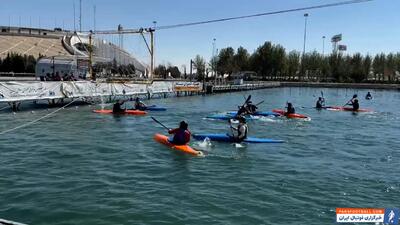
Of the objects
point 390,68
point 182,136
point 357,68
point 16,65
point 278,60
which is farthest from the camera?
point 278,60

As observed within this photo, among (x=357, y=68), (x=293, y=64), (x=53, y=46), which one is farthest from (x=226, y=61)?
(x=53, y=46)

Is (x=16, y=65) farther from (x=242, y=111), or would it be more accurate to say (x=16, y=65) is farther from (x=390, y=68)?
(x=390, y=68)

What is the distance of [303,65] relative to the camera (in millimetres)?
152875

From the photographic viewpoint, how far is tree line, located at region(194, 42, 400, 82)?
468 ft

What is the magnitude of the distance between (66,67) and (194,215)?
190 feet

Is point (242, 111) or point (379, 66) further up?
point (379, 66)

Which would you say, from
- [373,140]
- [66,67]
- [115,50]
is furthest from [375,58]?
[373,140]

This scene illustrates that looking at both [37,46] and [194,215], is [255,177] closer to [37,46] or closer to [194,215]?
[194,215]

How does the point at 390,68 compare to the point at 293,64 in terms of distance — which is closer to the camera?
the point at 390,68

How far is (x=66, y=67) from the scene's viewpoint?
65.8 m

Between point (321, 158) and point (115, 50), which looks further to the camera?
point (115, 50)

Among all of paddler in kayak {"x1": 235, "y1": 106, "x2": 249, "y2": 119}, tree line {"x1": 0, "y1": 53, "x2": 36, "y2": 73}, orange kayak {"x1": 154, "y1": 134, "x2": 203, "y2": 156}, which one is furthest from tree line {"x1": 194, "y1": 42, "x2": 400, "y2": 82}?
orange kayak {"x1": 154, "y1": 134, "x2": 203, "y2": 156}

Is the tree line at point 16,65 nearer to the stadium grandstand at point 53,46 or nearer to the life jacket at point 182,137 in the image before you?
the stadium grandstand at point 53,46

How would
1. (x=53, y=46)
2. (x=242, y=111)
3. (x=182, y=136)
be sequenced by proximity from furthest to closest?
1. (x=53, y=46)
2. (x=242, y=111)
3. (x=182, y=136)
